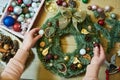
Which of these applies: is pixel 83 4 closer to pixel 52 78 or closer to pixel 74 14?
pixel 74 14

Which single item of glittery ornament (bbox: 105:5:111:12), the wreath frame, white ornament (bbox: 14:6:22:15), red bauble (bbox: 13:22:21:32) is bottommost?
the wreath frame

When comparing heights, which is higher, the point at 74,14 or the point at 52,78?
the point at 74,14

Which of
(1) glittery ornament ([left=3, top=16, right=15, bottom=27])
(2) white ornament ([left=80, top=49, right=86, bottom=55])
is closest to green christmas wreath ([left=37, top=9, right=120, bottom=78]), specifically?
(2) white ornament ([left=80, top=49, right=86, bottom=55])

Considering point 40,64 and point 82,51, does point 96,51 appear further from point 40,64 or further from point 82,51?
point 40,64

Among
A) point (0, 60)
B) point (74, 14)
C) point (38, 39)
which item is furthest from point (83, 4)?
point (0, 60)

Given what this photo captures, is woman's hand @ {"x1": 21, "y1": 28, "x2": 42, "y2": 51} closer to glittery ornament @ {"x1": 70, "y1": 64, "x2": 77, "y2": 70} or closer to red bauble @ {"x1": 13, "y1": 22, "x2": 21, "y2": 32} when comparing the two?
red bauble @ {"x1": 13, "y1": 22, "x2": 21, "y2": 32}
